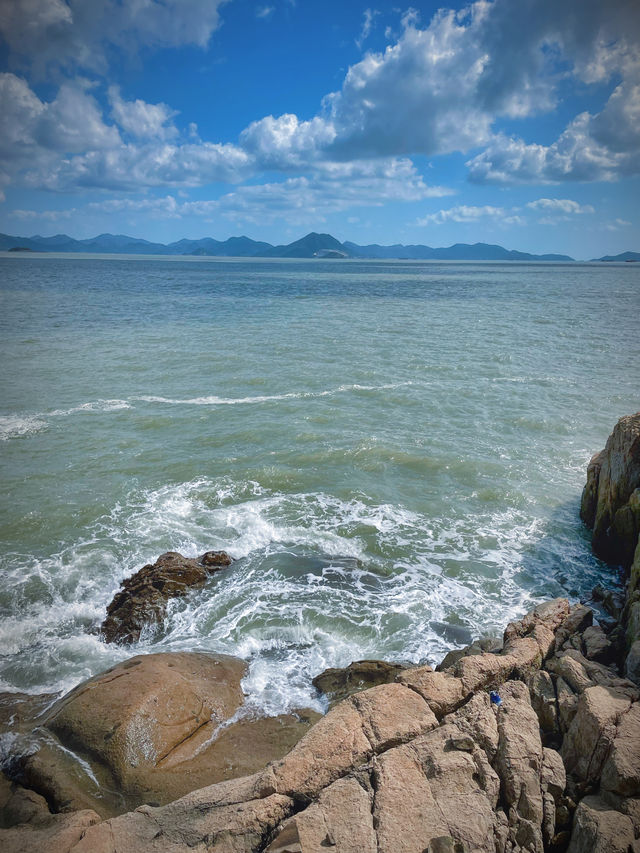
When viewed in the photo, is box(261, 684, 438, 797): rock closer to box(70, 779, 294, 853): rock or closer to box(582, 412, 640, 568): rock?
box(70, 779, 294, 853): rock

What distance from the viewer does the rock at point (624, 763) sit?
6373mm

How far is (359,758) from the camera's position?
22.8 feet

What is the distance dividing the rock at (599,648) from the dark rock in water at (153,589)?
9.51 m

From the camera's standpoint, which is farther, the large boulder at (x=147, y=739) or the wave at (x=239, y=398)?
the wave at (x=239, y=398)

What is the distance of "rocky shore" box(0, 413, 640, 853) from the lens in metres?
6.08

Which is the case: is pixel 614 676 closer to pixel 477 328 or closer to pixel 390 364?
pixel 390 364

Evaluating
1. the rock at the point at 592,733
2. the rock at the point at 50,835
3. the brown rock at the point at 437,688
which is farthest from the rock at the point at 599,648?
the rock at the point at 50,835

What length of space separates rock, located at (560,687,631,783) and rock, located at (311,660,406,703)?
365cm

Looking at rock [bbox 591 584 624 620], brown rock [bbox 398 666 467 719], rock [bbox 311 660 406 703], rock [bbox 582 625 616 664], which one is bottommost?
rock [bbox 311 660 406 703]

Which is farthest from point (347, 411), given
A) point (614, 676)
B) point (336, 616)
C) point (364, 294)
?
point (364, 294)

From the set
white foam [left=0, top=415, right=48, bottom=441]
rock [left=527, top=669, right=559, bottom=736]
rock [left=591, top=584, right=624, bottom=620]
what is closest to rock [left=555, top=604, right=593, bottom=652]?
rock [left=527, top=669, right=559, bottom=736]

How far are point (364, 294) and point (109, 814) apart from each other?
87.9m

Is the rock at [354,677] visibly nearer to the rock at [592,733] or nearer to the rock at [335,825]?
the rock at [592,733]

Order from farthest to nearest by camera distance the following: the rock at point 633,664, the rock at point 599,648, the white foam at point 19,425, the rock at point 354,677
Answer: the white foam at point 19,425, the rock at point 354,677, the rock at point 599,648, the rock at point 633,664
